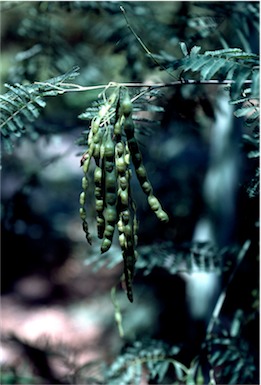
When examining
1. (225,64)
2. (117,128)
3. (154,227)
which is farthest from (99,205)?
(154,227)

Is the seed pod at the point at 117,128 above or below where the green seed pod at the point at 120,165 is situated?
above

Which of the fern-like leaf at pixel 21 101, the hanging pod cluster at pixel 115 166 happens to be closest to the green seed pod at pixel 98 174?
the hanging pod cluster at pixel 115 166

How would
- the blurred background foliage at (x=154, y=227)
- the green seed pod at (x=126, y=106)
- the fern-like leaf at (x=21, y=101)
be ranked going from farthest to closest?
the blurred background foliage at (x=154, y=227), the fern-like leaf at (x=21, y=101), the green seed pod at (x=126, y=106)

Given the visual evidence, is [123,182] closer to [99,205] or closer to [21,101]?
[99,205]

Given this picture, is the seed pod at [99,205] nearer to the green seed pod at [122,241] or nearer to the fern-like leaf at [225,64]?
the green seed pod at [122,241]

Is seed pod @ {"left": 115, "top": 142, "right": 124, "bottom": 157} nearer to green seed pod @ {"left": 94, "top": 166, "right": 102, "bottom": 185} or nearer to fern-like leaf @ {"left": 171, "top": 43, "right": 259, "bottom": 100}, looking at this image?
green seed pod @ {"left": 94, "top": 166, "right": 102, "bottom": 185}

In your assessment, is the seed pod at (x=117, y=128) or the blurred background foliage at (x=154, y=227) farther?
the blurred background foliage at (x=154, y=227)

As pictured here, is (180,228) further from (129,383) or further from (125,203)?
(125,203)
